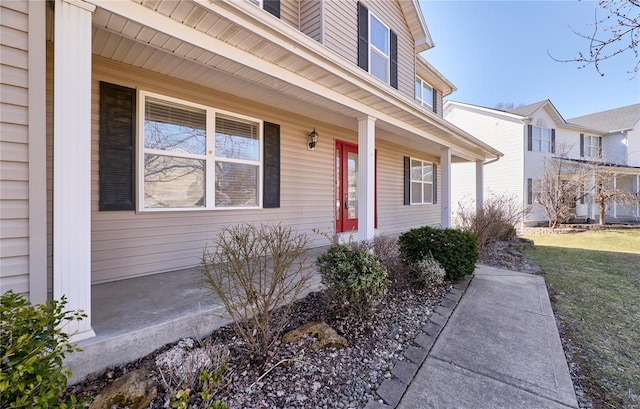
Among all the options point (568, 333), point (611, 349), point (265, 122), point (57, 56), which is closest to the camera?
point (57, 56)

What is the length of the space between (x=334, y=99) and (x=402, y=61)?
487 centimetres

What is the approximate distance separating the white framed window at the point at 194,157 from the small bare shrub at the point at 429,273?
2.93 m

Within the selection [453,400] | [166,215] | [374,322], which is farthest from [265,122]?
[453,400]

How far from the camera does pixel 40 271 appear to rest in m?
2.12

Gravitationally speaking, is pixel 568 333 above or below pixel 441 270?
below

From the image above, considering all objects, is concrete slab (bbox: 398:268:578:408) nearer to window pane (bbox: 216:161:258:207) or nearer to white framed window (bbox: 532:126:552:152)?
window pane (bbox: 216:161:258:207)

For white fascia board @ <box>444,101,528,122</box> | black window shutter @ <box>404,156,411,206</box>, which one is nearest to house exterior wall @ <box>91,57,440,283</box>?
black window shutter @ <box>404,156,411,206</box>

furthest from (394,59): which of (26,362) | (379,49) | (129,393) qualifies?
(26,362)

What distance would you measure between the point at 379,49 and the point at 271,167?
4356mm

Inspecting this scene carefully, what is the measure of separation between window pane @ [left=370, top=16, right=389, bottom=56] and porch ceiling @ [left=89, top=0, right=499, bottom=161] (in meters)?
2.73

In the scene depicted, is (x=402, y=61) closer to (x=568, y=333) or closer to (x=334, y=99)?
(x=334, y=99)

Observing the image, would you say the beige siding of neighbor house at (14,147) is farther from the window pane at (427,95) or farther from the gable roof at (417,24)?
the window pane at (427,95)

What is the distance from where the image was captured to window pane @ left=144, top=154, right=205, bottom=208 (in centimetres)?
402

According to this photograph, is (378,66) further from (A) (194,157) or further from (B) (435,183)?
(B) (435,183)
